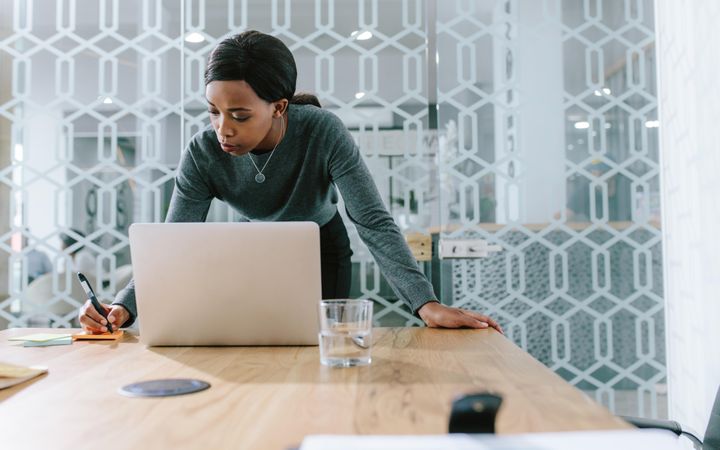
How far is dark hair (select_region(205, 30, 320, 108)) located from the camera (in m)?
1.59

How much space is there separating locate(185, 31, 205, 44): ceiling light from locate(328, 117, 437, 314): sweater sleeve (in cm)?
144

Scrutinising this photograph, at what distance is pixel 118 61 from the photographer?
293 cm

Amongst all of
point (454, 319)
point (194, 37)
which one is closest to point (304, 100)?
point (454, 319)

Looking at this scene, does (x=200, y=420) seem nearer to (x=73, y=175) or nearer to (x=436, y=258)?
(x=436, y=258)

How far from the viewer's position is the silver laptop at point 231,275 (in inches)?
44.1

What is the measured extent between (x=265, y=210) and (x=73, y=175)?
1514 millimetres

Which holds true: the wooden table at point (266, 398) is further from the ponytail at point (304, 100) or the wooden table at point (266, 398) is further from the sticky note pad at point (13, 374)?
the ponytail at point (304, 100)

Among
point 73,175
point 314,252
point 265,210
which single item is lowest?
point 314,252

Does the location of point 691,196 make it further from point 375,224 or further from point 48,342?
point 48,342

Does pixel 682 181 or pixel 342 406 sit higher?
pixel 682 181

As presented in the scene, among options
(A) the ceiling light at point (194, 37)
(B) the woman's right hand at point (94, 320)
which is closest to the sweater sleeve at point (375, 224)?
(B) the woman's right hand at point (94, 320)

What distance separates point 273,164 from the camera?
1747mm

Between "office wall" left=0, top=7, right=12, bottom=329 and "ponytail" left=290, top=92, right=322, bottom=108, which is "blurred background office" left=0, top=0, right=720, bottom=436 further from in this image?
"ponytail" left=290, top=92, right=322, bottom=108

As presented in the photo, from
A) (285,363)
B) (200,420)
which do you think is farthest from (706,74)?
(200,420)
